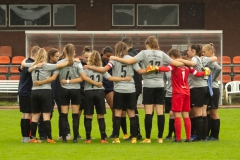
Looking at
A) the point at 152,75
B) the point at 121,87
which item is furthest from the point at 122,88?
the point at 152,75

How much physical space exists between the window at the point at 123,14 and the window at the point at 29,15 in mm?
2609

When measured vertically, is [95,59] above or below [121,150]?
above

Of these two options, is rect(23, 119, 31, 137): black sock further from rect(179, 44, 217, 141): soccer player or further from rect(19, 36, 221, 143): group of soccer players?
rect(179, 44, 217, 141): soccer player

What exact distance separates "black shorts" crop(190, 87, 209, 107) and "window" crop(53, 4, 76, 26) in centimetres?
1672

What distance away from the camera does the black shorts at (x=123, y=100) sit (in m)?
16.5

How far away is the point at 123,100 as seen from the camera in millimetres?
16531

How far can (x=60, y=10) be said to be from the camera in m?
32.9

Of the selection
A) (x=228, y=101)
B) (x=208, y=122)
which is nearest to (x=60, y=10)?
(x=228, y=101)

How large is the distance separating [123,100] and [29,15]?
16973mm

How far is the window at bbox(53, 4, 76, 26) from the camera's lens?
32844 millimetres

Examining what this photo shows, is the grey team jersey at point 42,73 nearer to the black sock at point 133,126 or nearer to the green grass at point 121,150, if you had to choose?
the green grass at point 121,150

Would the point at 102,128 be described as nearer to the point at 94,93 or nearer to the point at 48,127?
the point at 94,93

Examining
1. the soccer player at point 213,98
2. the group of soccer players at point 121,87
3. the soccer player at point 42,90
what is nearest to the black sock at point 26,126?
the group of soccer players at point 121,87

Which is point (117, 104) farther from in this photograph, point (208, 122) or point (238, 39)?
point (238, 39)
